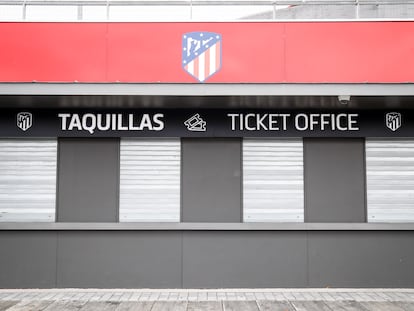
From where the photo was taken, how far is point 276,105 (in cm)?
748

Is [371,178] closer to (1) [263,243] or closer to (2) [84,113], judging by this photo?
(1) [263,243]

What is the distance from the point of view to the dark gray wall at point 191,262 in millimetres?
7461

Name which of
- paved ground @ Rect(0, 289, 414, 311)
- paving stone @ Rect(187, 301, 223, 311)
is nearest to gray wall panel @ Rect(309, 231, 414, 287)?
paved ground @ Rect(0, 289, 414, 311)

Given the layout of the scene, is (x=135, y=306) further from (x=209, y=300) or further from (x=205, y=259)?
(x=205, y=259)

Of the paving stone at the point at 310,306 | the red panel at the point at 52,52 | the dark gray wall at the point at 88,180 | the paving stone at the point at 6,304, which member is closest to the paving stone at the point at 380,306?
the paving stone at the point at 310,306

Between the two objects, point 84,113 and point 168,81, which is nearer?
point 168,81

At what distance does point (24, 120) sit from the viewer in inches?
302

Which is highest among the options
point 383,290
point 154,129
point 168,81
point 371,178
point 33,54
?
point 33,54

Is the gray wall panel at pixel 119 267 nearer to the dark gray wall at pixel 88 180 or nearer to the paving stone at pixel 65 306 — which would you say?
the dark gray wall at pixel 88 180

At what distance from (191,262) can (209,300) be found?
0.84m

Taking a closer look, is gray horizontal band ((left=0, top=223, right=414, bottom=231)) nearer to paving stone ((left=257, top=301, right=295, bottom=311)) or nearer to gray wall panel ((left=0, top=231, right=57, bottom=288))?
gray wall panel ((left=0, top=231, right=57, bottom=288))

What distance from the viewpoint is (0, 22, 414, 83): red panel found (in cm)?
718

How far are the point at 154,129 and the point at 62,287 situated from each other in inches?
128

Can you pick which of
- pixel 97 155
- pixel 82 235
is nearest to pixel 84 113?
pixel 97 155
